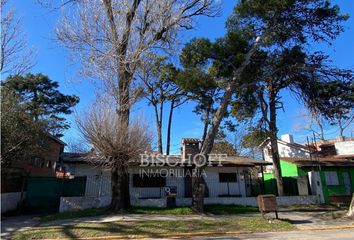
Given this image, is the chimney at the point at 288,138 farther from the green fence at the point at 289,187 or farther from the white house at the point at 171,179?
the white house at the point at 171,179

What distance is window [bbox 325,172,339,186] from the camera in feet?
78.6

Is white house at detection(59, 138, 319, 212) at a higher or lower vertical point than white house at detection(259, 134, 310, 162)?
lower

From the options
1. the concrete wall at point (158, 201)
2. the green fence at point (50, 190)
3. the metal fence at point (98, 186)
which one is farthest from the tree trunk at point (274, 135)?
the green fence at point (50, 190)

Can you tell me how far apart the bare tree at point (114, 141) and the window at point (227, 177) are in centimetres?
899

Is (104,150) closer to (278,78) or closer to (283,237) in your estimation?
(283,237)

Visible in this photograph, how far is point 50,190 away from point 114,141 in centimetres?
820

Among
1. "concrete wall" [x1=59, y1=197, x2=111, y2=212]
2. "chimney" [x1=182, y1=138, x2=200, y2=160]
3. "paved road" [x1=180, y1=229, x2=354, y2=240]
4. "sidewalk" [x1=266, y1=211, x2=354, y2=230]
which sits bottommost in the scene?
"paved road" [x1=180, y1=229, x2=354, y2=240]

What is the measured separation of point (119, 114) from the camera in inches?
600

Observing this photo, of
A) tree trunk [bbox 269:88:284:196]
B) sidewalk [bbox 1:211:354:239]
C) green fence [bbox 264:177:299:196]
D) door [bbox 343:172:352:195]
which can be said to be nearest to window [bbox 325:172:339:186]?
door [bbox 343:172:352:195]

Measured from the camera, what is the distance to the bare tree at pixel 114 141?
48.3 ft

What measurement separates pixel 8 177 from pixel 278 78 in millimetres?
18955

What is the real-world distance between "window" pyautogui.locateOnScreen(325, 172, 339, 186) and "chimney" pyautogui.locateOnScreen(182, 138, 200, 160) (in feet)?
35.6

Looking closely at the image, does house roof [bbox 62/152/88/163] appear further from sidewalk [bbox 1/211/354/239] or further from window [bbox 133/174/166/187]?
sidewalk [bbox 1/211/354/239]

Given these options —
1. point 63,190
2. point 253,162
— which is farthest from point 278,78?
point 63,190
